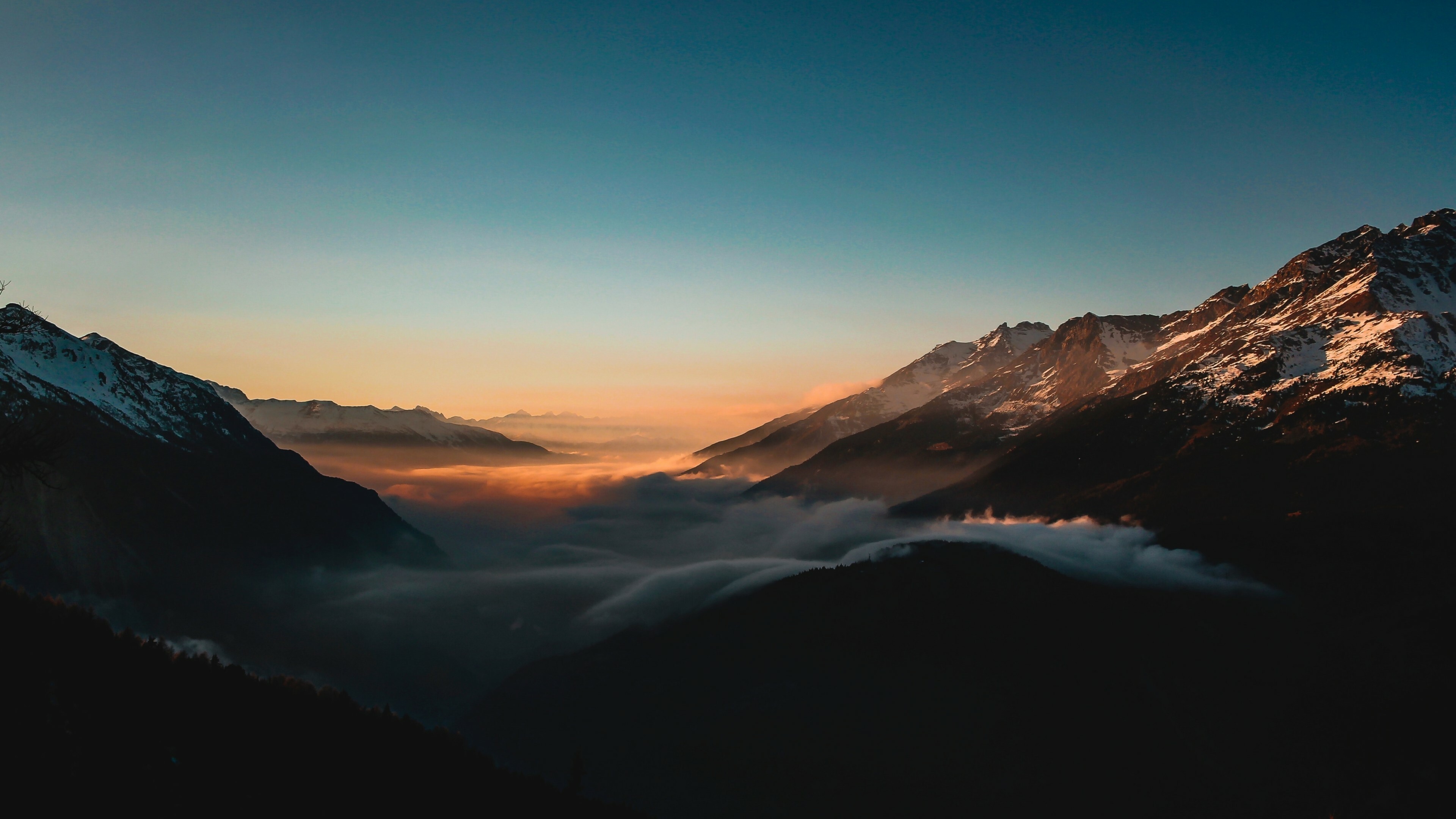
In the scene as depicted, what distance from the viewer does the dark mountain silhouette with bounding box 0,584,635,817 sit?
34531 millimetres

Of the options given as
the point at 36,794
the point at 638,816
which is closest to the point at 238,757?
the point at 36,794

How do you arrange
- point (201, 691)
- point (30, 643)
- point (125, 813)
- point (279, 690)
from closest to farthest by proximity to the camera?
1. point (125, 813)
2. point (30, 643)
3. point (201, 691)
4. point (279, 690)

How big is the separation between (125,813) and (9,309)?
1017 inches

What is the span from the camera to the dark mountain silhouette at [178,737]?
34.5m

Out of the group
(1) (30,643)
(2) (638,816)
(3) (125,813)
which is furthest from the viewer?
(2) (638,816)

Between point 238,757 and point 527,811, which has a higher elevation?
point 238,757

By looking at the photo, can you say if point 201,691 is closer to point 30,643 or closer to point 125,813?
point 30,643

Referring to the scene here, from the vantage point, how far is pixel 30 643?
126ft

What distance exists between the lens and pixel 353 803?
55.8 m

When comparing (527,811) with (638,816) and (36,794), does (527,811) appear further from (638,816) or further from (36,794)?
(36,794)

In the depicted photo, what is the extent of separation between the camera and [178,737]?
4422 centimetres

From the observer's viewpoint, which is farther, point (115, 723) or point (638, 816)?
point (638, 816)

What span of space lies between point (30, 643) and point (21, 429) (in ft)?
45.3

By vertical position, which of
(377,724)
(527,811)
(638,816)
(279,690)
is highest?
(279,690)
